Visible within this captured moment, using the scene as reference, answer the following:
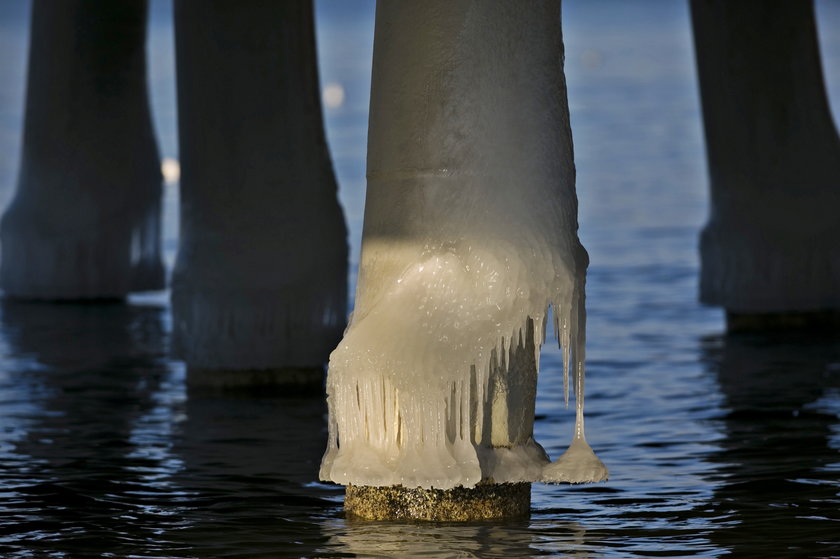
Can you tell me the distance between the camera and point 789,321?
74.3 feet

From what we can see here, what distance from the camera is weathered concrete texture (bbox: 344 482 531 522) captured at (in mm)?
13359

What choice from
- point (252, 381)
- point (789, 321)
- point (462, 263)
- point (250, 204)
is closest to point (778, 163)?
point (789, 321)

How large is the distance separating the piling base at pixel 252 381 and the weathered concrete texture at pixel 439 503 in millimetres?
6107

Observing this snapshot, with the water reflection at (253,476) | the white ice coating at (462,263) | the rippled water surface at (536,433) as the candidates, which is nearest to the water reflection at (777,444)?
the rippled water surface at (536,433)

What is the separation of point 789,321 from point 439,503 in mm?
10111

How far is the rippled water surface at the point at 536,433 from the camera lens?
1298 cm

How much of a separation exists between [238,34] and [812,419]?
627 centimetres

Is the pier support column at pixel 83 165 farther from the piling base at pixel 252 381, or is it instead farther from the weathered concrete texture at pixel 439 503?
the weathered concrete texture at pixel 439 503

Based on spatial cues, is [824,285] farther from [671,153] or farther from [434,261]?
[671,153]

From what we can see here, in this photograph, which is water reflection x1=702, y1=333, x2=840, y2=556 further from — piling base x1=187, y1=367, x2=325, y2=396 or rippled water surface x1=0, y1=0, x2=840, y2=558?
piling base x1=187, y1=367, x2=325, y2=396

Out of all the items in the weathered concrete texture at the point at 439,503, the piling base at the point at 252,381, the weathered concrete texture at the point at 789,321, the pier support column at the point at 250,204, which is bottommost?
the weathered concrete texture at the point at 439,503

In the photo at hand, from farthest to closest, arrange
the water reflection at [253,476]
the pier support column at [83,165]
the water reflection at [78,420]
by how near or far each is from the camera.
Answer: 1. the pier support column at [83,165]
2. the water reflection at [78,420]
3. the water reflection at [253,476]

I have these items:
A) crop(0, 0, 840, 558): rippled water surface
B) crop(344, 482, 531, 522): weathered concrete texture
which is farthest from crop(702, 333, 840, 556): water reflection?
crop(344, 482, 531, 522): weathered concrete texture

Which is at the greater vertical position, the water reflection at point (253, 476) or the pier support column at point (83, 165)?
the pier support column at point (83, 165)
